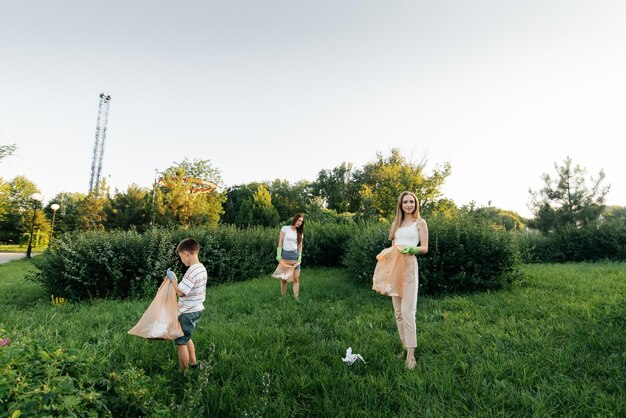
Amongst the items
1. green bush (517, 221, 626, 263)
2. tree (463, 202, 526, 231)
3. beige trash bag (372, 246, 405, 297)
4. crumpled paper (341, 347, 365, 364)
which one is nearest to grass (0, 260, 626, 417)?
crumpled paper (341, 347, 365, 364)

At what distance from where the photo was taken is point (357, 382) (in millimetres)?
3477

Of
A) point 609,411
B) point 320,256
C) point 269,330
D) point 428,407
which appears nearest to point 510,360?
point 609,411

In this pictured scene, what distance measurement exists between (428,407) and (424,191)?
87.8ft

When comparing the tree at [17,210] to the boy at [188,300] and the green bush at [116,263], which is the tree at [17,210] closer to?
the green bush at [116,263]

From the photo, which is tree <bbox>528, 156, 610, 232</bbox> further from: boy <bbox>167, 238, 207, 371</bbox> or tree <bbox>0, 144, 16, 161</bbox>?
tree <bbox>0, 144, 16, 161</bbox>

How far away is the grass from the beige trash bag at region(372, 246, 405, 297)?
73 centimetres

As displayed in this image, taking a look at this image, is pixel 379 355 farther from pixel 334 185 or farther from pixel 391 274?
pixel 334 185

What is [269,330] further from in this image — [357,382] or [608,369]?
[608,369]

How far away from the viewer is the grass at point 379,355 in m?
3.08

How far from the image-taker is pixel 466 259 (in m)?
8.12

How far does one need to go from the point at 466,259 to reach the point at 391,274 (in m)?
4.54

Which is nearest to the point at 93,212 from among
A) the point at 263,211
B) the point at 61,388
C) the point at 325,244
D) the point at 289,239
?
the point at 325,244

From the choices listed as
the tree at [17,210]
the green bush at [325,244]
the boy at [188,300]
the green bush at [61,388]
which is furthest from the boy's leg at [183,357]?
the tree at [17,210]

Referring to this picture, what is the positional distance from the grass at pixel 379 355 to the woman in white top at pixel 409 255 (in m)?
0.29
